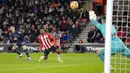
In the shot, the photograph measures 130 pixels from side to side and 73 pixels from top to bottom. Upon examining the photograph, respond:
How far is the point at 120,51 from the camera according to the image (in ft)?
37.4

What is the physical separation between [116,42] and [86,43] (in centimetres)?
1470

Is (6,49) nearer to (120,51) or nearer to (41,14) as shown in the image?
(41,14)

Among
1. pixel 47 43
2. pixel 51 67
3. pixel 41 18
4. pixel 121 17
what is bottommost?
pixel 51 67

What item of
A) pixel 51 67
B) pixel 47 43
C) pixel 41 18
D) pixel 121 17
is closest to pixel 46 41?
pixel 47 43

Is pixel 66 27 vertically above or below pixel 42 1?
below

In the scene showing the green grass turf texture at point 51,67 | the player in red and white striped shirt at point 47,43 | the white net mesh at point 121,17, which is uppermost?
the white net mesh at point 121,17

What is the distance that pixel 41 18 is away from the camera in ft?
102

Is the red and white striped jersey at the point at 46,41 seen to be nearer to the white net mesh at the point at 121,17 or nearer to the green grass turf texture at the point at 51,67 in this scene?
the green grass turf texture at the point at 51,67

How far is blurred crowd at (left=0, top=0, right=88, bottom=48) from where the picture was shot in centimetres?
2833

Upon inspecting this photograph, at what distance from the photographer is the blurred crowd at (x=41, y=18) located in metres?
28.3

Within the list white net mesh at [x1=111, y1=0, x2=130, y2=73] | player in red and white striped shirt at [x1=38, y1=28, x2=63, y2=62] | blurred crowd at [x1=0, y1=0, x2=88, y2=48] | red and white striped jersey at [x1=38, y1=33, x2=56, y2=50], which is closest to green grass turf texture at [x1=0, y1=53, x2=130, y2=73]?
white net mesh at [x1=111, y1=0, x2=130, y2=73]

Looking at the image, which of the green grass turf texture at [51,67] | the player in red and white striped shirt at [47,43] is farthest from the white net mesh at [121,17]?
the player in red and white striped shirt at [47,43]

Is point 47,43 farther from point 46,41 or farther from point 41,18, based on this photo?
point 41,18

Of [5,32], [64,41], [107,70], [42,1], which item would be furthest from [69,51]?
[107,70]
